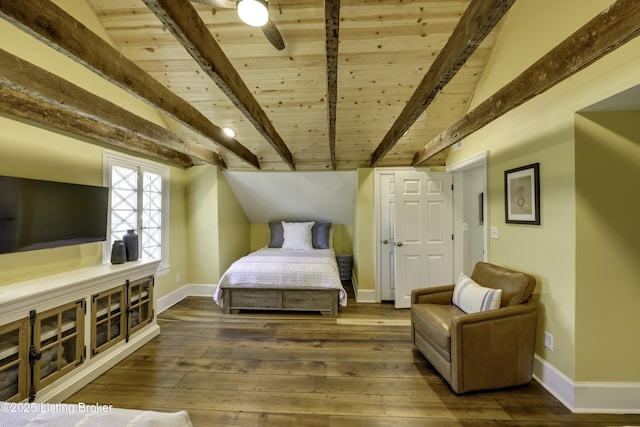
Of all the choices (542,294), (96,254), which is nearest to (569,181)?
(542,294)

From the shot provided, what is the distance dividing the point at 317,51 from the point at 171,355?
3.13 m

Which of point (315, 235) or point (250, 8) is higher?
point (250, 8)

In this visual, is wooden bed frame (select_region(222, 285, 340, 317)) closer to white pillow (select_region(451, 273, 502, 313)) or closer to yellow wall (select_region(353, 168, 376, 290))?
yellow wall (select_region(353, 168, 376, 290))

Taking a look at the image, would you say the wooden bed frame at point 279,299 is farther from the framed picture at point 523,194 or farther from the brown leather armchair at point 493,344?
the framed picture at point 523,194

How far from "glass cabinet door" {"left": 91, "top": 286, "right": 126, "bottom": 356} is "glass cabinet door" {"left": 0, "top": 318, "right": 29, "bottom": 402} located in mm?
447

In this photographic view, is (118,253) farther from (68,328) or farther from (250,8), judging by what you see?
(250,8)

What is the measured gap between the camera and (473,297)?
2152 millimetres

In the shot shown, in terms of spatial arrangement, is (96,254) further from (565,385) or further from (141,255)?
(565,385)

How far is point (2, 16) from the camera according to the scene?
910mm

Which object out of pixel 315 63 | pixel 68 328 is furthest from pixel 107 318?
pixel 315 63

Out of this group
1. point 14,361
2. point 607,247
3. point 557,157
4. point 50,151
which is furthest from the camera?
point 50,151

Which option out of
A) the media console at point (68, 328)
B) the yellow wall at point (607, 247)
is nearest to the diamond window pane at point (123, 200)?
the media console at point (68, 328)

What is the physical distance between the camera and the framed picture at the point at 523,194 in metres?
2.01

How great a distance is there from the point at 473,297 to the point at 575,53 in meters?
1.75
